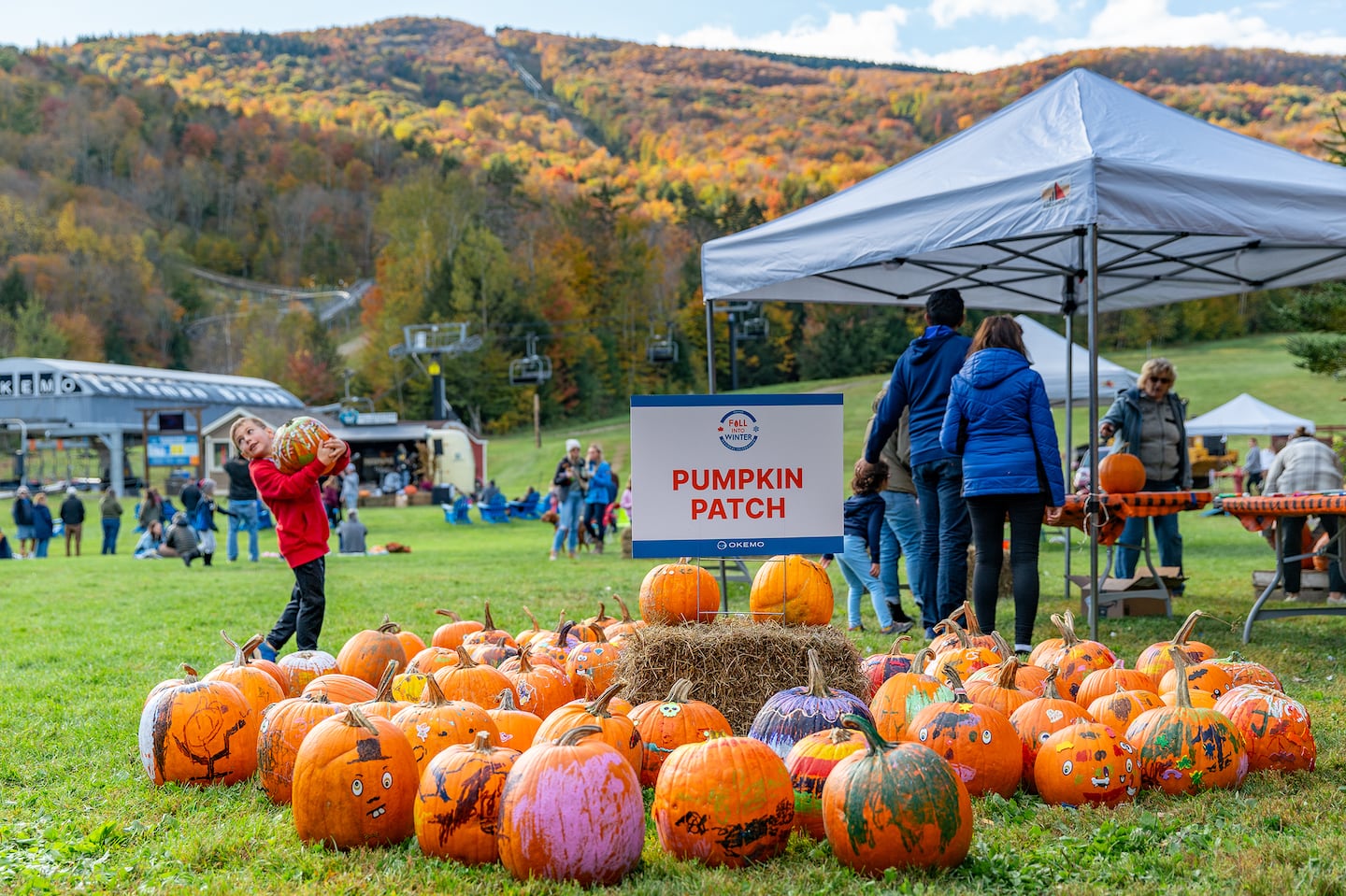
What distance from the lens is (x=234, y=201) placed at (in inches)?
4439

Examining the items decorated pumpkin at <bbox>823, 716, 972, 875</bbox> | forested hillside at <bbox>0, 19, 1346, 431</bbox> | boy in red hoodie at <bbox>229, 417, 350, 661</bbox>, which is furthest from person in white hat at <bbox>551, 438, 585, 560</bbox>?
forested hillside at <bbox>0, 19, 1346, 431</bbox>

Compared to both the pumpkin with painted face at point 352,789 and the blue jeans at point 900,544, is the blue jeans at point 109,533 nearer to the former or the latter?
the blue jeans at point 900,544

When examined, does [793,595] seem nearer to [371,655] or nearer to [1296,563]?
[371,655]

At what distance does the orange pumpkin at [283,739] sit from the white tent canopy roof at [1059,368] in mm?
14026

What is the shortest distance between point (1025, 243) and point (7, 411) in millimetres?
57580

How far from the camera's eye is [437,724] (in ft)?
11.5

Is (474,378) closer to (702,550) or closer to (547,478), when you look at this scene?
(547,478)

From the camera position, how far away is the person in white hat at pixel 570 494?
49.9 ft

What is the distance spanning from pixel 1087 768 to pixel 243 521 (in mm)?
15606

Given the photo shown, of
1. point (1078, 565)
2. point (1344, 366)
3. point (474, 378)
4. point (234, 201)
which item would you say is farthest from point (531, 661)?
point (234, 201)

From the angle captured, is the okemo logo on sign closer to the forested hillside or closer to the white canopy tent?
the forested hillside

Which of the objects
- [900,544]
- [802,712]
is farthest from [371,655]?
[900,544]

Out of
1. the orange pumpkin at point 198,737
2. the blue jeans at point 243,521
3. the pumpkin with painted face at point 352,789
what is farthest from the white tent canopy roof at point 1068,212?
the blue jeans at point 243,521

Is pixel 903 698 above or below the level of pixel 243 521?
below
